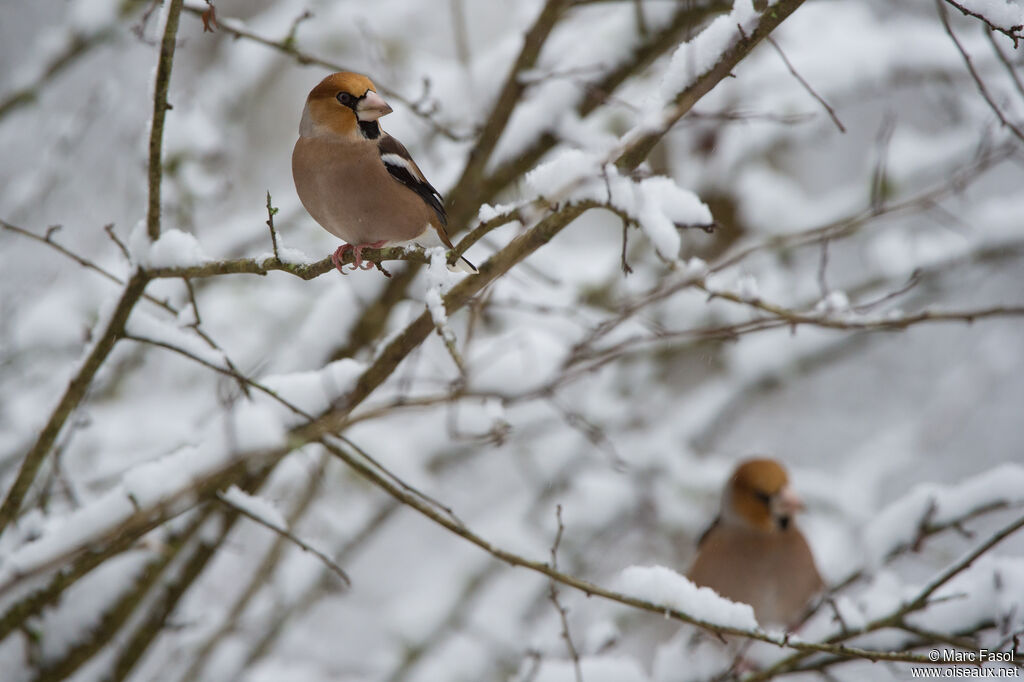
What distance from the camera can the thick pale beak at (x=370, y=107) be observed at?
7.73ft

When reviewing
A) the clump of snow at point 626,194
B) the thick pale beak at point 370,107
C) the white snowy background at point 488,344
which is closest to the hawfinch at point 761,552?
the white snowy background at point 488,344

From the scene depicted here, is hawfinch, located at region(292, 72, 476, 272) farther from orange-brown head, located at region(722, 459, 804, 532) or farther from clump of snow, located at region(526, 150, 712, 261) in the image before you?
orange-brown head, located at region(722, 459, 804, 532)

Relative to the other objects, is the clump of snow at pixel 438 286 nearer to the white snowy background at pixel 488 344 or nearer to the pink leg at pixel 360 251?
the white snowy background at pixel 488 344

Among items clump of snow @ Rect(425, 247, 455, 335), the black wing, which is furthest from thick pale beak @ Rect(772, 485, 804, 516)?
clump of snow @ Rect(425, 247, 455, 335)

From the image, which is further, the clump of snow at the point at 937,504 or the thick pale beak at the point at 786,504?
the thick pale beak at the point at 786,504

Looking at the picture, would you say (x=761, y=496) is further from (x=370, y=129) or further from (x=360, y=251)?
(x=370, y=129)

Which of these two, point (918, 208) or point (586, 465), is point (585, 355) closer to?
point (918, 208)

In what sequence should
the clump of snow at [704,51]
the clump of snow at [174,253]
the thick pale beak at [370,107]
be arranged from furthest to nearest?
the thick pale beak at [370,107]
the clump of snow at [174,253]
the clump of snow at [704,51]

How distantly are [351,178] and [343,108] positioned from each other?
0.20 m

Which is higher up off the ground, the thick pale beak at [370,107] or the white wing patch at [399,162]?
the white wing patch at [399,162]

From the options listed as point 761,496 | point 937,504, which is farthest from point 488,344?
point 937,504

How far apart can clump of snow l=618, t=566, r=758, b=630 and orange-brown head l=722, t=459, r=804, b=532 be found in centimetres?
186

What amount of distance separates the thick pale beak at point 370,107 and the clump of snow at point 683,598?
4.59 ft

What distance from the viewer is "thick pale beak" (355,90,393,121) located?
2.36 m
